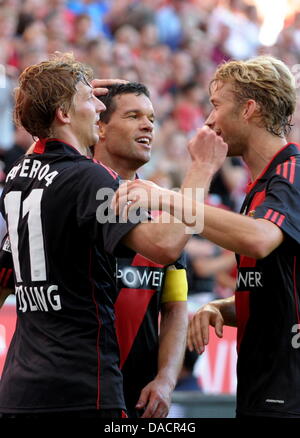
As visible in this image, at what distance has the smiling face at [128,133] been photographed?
4.75 meters

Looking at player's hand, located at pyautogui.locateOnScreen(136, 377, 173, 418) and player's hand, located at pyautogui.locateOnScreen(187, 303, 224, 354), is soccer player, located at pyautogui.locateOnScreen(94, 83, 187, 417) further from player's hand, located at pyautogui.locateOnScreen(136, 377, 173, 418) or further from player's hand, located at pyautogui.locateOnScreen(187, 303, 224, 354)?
player's hand, located at pyautogui.locateOnScreen(187, 303, 224, 354)

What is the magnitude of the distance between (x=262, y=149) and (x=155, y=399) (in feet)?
4.55

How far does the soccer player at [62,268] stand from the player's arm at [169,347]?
670 millimetres

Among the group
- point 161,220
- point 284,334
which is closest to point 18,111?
point 161,220

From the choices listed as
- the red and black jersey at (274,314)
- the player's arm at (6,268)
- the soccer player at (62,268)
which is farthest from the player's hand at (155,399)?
the player's arm at (6,268)

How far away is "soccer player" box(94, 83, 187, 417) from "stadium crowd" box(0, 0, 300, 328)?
11.7ft

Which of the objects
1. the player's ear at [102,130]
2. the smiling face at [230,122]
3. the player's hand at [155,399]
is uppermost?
the player's ear at [102,130]

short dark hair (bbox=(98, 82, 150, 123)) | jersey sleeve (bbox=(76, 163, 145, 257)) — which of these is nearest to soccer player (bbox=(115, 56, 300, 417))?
jersey sleeve (bbox=(76, 163, 145, 257))

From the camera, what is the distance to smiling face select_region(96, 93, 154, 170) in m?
4.75

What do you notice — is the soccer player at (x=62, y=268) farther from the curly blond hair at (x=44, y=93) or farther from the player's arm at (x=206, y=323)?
the player's arm at (x=206, y=323)

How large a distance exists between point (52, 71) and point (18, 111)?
249 mm

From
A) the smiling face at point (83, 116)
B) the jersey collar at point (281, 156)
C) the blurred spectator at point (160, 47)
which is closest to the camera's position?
the smiling face at point (83, 116)

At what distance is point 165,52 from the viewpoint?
12008mm
